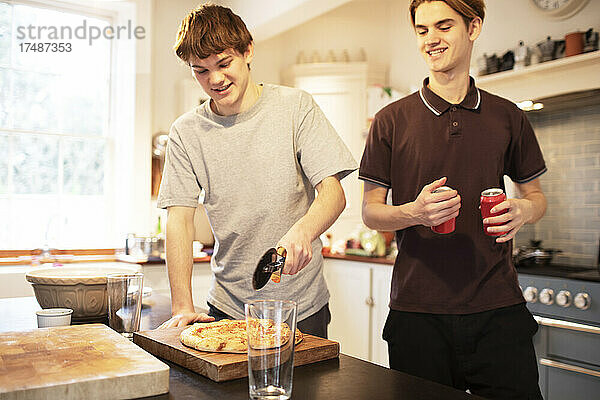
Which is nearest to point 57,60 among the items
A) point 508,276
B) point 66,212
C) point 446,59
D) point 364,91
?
point 66,212

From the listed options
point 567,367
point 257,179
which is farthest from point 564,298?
point 257,179

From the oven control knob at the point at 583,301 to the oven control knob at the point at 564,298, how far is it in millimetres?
49

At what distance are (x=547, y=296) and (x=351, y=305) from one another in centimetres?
150

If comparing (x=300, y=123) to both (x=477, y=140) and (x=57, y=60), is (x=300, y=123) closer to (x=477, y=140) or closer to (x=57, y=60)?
(x=477, y=140)

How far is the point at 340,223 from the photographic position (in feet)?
17.0

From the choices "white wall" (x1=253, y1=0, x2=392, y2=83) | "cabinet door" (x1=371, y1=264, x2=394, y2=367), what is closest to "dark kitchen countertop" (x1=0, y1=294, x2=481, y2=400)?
"cabinet door" (x1=371, y1=264, x2=394, y2=367)

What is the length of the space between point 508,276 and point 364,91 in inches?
140

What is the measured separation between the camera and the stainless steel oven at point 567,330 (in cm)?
271

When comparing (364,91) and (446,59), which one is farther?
(364,91)

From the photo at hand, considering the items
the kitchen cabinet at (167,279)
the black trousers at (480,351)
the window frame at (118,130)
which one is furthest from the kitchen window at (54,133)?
the black trousers at (480,351)

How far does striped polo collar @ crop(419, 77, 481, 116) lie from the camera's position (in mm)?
1794

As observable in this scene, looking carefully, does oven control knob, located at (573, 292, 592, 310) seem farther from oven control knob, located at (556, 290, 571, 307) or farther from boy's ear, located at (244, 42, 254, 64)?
boy's ear, located at (244, 42, 254, 64)

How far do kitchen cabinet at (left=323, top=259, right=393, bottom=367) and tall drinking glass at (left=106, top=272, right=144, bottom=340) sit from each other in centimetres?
255

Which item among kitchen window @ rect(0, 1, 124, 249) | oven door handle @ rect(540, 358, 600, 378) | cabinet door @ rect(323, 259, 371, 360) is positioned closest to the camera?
→ oven door handle @ rect(540, 358, 600, 378)
